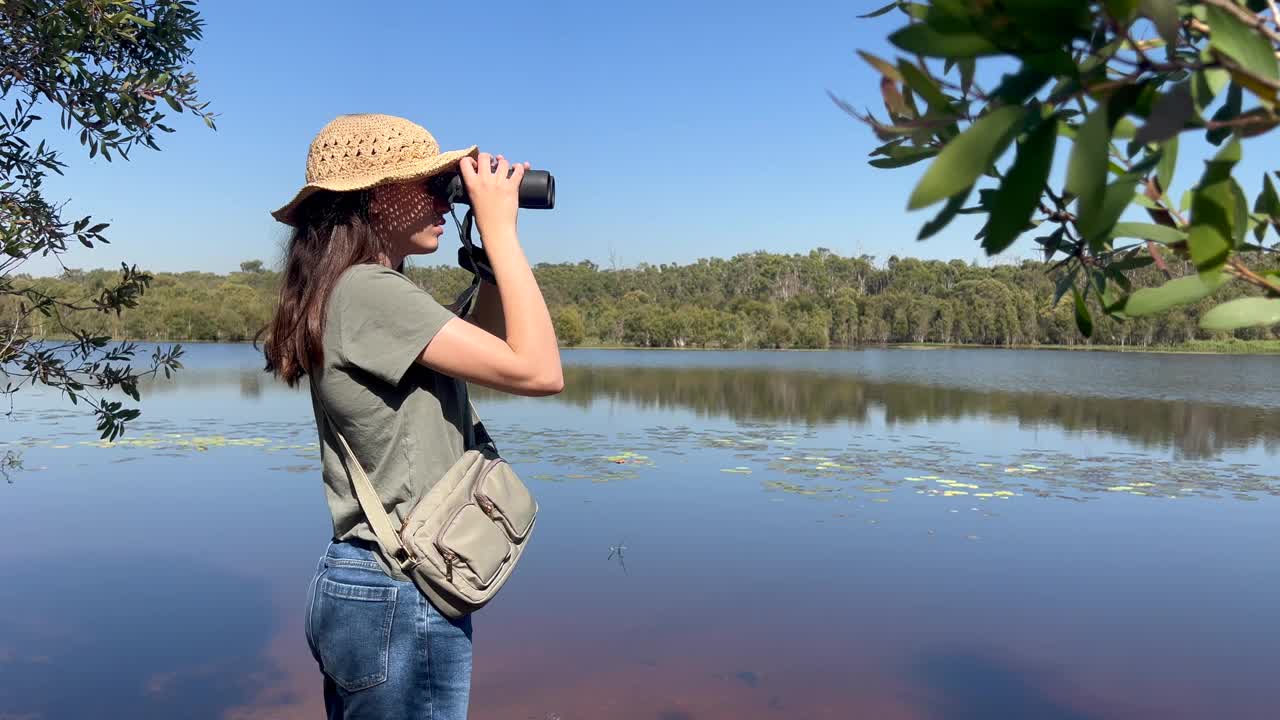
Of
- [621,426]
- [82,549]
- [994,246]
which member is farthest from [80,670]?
[621,426]

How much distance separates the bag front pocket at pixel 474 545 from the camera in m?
1.44

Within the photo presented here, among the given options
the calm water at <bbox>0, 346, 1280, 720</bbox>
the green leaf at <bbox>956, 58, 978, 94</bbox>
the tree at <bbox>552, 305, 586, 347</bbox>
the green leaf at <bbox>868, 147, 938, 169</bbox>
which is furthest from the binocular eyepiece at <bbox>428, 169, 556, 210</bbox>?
the tree at <bbox>552, 305, 586, 347</bbox>

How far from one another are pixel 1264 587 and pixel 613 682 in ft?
12.8

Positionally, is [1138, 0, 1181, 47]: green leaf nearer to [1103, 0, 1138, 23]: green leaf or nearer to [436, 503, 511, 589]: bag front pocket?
[1103, 0, 1138, 23]: green leaf

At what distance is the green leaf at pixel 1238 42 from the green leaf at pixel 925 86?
0.49 ft

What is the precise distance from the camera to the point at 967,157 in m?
0.52

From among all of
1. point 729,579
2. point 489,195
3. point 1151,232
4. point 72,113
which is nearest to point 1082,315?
point 1151,232

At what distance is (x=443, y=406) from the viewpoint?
5.04 feet

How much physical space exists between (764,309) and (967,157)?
60981 millimetres

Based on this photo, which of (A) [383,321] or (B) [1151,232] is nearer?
(B) [1151,232]

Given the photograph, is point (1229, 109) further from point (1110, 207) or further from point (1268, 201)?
point (1110, 207)

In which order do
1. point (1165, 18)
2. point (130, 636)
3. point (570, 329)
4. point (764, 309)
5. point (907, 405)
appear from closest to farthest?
point (1165, 18) < point (130, 636) < point (907, 405) < point (570, 329) < point (764, 309)

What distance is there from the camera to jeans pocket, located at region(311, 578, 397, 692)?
1434 mm

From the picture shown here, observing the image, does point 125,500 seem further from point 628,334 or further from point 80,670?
point 628,334
